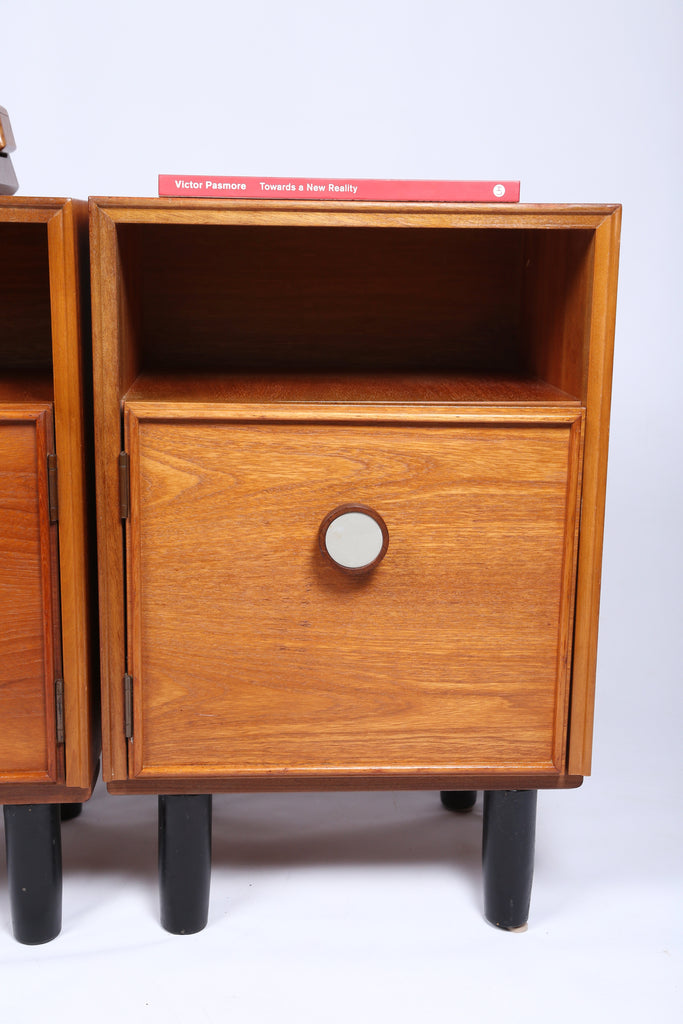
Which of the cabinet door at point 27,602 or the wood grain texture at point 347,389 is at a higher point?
the wood grain texture at point 347,389

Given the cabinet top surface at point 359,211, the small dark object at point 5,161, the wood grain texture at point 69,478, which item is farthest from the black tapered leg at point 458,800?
the small dark object at point 5,161

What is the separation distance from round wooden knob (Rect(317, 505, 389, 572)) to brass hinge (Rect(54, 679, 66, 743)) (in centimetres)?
32

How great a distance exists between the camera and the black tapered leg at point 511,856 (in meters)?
1.40

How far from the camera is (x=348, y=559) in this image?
126 centimetres

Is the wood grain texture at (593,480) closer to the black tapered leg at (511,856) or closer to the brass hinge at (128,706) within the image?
the black tapered leg at (511,856)

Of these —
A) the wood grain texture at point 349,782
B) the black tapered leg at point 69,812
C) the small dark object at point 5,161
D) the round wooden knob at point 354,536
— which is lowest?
the black tapered leg at point 69,812

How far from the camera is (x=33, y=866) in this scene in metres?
1.34

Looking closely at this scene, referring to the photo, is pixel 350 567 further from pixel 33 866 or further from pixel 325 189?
pixel 33 866

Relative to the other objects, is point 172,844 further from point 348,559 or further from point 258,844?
point 348,559

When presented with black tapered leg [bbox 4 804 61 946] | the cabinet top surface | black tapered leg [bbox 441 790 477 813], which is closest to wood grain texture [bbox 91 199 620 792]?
the cabinet top surface

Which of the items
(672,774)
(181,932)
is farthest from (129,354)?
(672,774)

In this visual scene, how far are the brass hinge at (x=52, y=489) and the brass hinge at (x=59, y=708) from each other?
7.1 inches

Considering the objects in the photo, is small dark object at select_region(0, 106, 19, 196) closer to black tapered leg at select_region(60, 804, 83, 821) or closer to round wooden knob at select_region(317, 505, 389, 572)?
round wooden knob at select_region(317, 505, 389, 572)

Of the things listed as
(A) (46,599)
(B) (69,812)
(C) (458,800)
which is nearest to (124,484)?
(A) (46,599)
